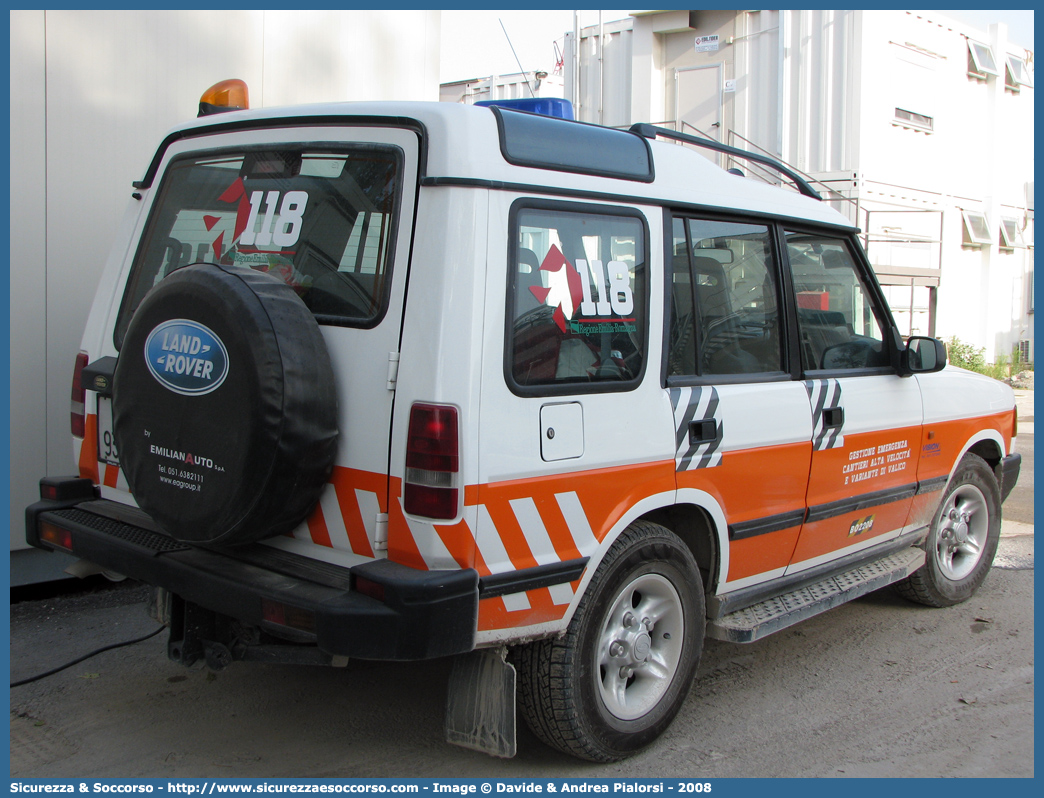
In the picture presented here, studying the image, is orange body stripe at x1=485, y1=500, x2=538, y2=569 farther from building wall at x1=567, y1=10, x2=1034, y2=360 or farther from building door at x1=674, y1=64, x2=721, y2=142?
building door at x1=674, y1=64, x2=721, y2=142

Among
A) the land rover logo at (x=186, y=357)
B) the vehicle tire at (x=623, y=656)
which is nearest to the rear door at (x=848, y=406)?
the vehicle tire at (x=623, y=656)

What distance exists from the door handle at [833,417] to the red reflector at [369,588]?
219cm

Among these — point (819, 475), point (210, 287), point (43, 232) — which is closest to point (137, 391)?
point (210, 287)

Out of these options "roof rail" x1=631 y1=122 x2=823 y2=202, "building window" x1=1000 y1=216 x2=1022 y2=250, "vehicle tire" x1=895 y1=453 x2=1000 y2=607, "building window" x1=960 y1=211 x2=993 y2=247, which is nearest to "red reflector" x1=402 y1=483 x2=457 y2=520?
"roof rail" x1=631 y1=122 x2=823 y2=202

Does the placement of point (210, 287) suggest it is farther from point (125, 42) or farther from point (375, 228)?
point (125, 42)

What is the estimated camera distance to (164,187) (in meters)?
3.63

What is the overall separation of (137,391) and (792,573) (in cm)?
275

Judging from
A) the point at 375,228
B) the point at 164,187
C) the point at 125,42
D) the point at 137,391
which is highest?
the point at 125,42

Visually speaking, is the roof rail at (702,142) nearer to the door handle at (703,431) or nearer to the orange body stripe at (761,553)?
the door handle at (703,431)

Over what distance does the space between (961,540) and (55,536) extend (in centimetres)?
454

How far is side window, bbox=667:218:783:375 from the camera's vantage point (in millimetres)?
3477

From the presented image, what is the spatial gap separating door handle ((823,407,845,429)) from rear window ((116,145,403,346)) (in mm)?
2087

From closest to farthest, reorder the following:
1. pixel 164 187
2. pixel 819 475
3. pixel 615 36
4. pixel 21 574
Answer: pixel 164 187
pixel 819 475
pixel 21 574
pixel 615 36

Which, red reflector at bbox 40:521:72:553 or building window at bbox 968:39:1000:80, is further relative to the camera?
building window at bbox 968:39:1000:80
